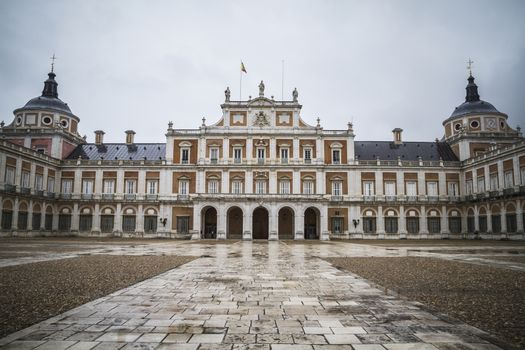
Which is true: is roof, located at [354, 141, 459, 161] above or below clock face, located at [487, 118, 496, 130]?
below

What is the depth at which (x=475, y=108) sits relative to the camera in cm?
5184

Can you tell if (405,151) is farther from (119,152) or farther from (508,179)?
(119,152)

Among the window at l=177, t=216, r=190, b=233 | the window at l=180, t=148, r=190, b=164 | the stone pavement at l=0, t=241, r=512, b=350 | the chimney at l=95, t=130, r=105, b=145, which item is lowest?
the stone pavement at l=0, t=241, r=512, b=350

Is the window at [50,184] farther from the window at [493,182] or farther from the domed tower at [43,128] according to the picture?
the window at [493,182]

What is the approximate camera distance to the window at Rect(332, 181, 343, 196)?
48.2 meters

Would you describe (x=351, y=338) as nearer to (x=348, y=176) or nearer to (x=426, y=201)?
(x=348, y=176)

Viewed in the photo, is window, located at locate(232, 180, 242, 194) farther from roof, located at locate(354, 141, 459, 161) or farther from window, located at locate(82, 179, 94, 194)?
window, located at locate(82, 179, 94, 194)

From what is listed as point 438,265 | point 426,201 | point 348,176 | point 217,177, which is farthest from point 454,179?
point 438,265

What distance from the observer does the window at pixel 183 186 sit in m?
48.2

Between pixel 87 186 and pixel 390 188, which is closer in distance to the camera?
pixel 390 188

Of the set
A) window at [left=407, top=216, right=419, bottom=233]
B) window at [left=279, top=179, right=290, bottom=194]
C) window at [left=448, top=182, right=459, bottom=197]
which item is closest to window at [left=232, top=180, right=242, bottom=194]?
window at [left=279, top=179, right=290, bottom=194]

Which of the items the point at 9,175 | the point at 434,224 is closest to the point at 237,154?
the point at 9,175

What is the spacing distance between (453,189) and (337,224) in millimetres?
16222

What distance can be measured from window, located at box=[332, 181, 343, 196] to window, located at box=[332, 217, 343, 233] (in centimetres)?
321
